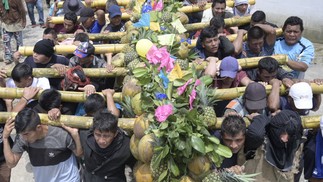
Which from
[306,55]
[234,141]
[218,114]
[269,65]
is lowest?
[218,114]

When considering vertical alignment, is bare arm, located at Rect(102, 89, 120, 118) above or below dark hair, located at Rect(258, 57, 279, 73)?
below

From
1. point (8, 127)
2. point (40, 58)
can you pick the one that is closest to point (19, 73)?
point (40, 58)

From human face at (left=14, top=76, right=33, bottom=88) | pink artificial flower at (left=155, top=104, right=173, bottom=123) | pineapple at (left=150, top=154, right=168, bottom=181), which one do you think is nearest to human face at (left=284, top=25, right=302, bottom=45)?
pink artificial flower at (left=155, top=104, right=173, bottom=123)

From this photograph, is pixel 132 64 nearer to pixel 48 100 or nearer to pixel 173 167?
pixel 48 100

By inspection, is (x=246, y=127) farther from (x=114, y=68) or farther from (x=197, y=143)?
(x=114, y=68)

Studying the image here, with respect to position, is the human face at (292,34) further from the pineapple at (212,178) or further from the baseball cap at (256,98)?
the pineapple at (212,178)

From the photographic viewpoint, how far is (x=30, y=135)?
3.64 metres

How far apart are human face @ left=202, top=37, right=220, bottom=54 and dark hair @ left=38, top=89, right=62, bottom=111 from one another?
1945mm

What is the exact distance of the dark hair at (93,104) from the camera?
13.7 feet

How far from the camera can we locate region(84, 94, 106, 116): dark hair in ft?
13.7

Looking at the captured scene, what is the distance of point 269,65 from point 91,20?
3.65 meters

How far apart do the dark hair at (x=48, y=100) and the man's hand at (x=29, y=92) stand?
14 centimetres

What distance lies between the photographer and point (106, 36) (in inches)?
259

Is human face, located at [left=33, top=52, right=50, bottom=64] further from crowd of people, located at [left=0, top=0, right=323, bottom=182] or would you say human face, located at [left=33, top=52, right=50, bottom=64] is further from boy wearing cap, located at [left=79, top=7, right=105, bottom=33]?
boy wearing cap, located at [left=79, top=7, right=105, bottom=33]
